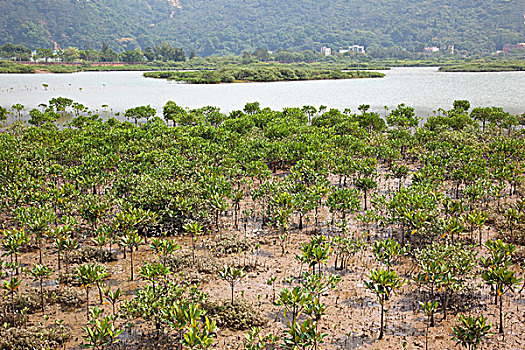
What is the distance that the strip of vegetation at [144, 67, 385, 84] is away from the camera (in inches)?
5310

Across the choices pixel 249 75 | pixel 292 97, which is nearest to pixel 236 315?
pixel 292 97

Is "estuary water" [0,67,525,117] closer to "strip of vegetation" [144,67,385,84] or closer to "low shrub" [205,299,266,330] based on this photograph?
"strip of vegetation" [144,67,385,84]

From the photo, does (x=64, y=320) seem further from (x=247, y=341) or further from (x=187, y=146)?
(x=187, y=146)

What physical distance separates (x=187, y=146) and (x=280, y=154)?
7826 mm

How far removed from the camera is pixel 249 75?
471 feet

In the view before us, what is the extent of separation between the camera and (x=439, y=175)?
2720 cm

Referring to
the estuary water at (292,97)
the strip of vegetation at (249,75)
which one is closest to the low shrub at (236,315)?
the estuary water at (292,97)

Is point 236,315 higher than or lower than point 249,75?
lower

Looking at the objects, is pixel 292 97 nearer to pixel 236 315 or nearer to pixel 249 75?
pixel 249 75

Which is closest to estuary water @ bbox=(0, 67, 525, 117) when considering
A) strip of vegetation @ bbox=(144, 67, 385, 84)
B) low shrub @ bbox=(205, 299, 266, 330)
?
strip of vegetation @ bbox=(144, 67, 385, 84)

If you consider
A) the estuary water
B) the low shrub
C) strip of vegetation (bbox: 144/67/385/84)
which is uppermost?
strip of vegetation (bbox: 144/67/385/84)

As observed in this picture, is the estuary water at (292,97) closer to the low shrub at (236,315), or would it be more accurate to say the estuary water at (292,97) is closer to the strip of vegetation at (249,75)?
the strip of vegetation at (249,75)

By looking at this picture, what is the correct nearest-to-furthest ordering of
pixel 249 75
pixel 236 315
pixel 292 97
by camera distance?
pixel 236 315 < pixel 292 97 < pixel 249 75

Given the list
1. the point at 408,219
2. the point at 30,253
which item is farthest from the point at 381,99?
the point at 30,253
